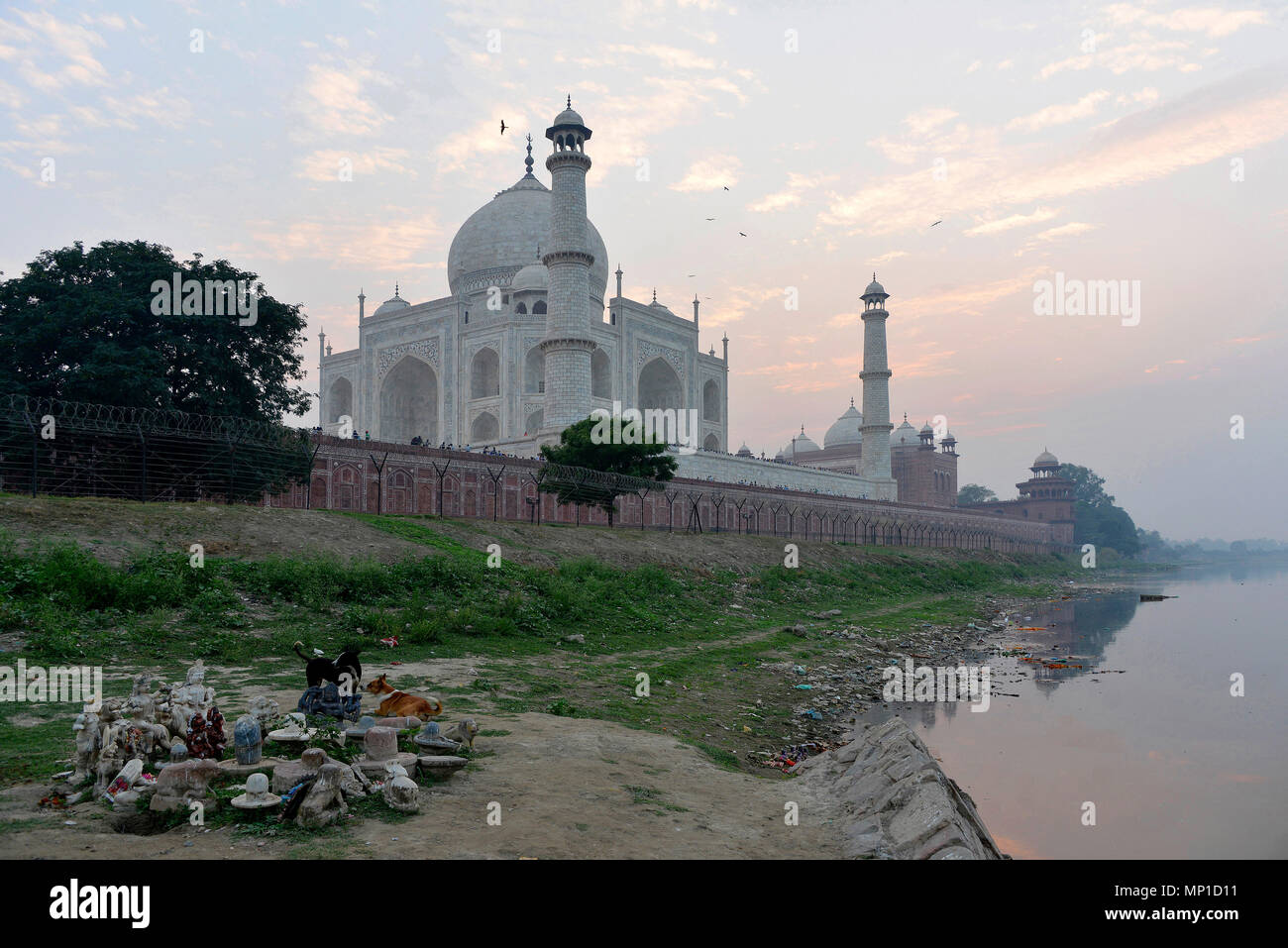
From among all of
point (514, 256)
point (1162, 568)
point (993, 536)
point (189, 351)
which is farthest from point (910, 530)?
point (189, 351)

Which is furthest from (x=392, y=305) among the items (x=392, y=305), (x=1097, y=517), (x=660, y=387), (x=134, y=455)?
(x=1097, y=517)

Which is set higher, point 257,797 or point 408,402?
point 408,402

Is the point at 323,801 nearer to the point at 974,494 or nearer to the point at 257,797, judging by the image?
the point at 257,797

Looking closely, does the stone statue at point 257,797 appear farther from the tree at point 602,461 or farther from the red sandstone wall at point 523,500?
the tree at point 602,461

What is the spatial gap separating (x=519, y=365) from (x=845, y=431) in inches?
1629

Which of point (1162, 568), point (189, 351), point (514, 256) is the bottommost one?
point (1162, 568)

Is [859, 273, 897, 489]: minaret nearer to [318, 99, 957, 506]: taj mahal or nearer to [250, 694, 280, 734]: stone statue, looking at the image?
[318, 99, 957, 506]: taj mahal

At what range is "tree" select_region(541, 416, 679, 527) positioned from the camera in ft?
88.5

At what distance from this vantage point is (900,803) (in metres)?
5.76

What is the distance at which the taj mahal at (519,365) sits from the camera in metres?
44.3

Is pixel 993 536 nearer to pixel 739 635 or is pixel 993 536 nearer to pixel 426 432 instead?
pixel 426 432

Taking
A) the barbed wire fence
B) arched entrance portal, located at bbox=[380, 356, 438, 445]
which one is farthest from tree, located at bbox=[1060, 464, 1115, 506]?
the barbed wire fence

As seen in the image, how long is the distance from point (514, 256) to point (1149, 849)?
46.8m

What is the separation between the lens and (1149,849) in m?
7.09
